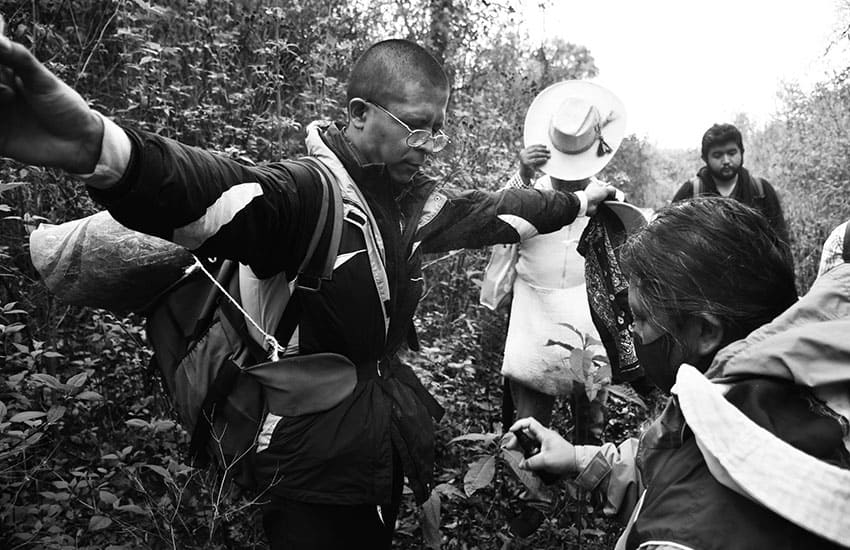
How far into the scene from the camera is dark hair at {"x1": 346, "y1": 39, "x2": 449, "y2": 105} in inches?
94.8

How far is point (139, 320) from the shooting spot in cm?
419

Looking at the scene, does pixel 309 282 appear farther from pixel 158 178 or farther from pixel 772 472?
pixel 772 472

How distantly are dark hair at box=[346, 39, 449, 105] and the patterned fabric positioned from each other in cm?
149

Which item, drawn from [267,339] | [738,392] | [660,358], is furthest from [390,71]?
[738,392]

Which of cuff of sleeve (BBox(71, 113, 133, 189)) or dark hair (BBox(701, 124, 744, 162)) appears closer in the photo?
cuff of sleeve (BBox(71, 113, 133, 189))

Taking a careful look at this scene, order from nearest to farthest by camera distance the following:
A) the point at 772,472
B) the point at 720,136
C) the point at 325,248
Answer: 1. the point at 772,472
2. the point at 325,248
3. the point at 720,136

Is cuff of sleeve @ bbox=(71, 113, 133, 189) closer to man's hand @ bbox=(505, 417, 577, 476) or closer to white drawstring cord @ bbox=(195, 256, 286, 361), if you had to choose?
white drawstring cord @ bbox=(195, 256, 286, 361)

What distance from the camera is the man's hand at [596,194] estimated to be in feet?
11.4

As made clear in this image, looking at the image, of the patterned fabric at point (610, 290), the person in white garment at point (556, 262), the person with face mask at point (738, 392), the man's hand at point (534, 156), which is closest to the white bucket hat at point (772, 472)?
the person with face mask at point (738, 392)

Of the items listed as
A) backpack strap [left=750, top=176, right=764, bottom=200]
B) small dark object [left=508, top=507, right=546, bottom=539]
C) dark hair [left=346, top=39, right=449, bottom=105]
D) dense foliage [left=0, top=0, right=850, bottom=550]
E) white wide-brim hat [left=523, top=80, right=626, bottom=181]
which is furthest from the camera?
backpack strap [left=750, top=176, right=764, bottom=200]

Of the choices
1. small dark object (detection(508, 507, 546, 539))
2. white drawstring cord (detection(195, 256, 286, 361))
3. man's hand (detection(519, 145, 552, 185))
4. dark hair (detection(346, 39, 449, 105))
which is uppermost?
dark hair (detection(346, 39, 449, 105))

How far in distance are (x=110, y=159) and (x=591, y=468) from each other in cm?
151

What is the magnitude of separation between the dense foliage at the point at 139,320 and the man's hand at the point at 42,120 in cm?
133

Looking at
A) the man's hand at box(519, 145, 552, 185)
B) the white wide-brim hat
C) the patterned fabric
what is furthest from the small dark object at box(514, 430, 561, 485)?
the man's hand at box(519, 145, 552, 185)
